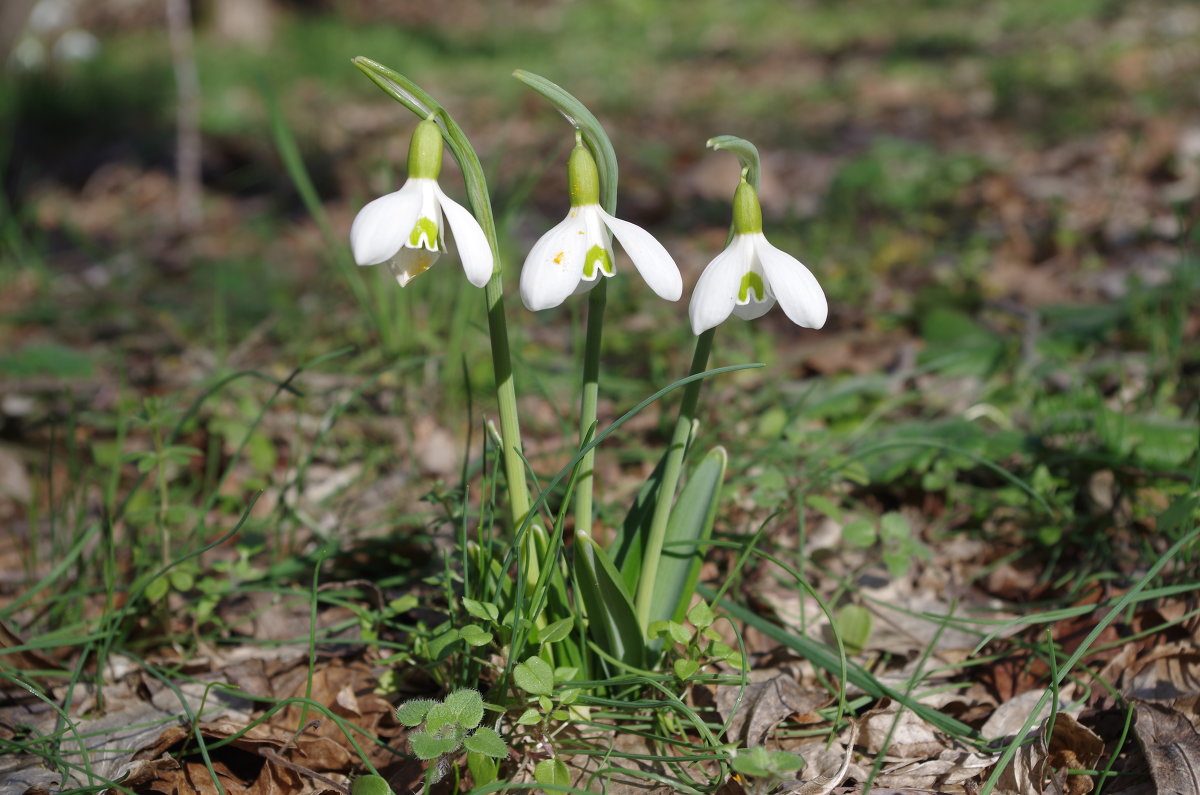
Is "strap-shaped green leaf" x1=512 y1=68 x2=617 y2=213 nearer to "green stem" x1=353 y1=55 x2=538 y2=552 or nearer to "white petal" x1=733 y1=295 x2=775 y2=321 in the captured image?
"green stem" x1=353 y1=55 x2=538 y2=552

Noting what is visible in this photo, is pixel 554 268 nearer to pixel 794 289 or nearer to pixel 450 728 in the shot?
pixel 794 289

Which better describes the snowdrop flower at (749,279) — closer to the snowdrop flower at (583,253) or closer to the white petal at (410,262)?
the snowdrop flower at (583,253)

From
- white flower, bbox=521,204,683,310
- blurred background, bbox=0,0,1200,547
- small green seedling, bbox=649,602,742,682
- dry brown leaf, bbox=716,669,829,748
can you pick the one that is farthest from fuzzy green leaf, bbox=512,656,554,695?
blurred background, bbox=0,0,1200,547

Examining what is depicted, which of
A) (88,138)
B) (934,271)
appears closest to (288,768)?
(934,271)

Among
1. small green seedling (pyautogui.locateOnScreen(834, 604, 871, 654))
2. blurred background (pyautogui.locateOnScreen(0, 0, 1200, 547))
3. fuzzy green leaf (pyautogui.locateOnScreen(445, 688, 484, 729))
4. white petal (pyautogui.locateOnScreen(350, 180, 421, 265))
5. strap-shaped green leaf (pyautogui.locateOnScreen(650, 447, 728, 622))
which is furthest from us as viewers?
blurred background (pyautogui.locateOnScreen(0, 0, 1200, 547))

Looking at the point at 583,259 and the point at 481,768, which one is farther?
the point at 481,768

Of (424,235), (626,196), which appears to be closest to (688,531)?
(424,235)

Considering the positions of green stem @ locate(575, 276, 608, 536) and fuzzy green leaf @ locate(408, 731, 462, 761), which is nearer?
fuzzy green leaf @ locate(408, 731, 462, 761)
